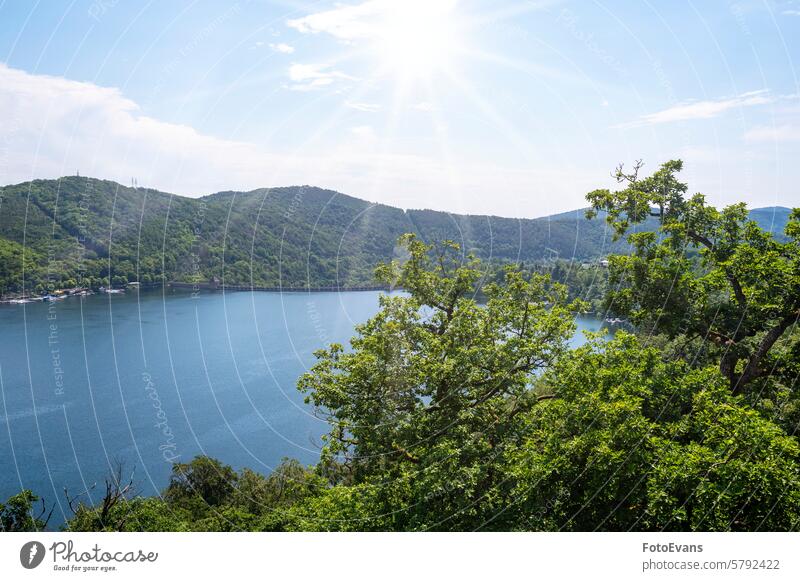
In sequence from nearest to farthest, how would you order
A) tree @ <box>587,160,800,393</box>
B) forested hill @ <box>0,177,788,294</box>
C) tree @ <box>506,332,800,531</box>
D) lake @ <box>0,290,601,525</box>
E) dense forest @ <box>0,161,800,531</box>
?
tree @ <box>506,332,800,531</box> < dense forest @ <box>0,161,800,531</box> < tree @ <box>587,160,800,393</box> < lake @ <box>0,290,601,525</box> < forested hill @ <box>0,177,788,294</box>

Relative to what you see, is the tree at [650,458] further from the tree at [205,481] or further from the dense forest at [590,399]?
the tree at [205,481]

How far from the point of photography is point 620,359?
27.4ft

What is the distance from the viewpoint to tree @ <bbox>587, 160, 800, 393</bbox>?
8750mm

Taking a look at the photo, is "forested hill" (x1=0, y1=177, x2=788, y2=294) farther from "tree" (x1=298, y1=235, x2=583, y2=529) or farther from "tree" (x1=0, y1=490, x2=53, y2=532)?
"tree" (x1=298, y1=235, x2=583, y2=529)

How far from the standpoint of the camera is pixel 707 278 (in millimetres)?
9570

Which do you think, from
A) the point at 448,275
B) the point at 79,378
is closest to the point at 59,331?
the point at 79,378

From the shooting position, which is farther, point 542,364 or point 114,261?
point 114,261

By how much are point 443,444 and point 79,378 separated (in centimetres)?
3925

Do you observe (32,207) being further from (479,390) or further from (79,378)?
(479,390)

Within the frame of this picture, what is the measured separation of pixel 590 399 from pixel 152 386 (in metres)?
37.6

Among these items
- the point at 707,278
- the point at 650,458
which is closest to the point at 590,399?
the point at 650,458

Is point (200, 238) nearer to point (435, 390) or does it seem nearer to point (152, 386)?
point (152, 386)

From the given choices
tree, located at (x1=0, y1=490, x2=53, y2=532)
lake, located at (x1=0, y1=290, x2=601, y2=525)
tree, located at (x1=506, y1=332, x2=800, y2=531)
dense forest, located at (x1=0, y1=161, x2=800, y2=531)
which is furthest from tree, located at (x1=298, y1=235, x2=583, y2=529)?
lake, located at (x1=0, y1=290, x2=601, y2=525)

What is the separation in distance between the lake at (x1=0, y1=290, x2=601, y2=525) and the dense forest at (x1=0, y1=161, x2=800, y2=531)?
52.1 ft
